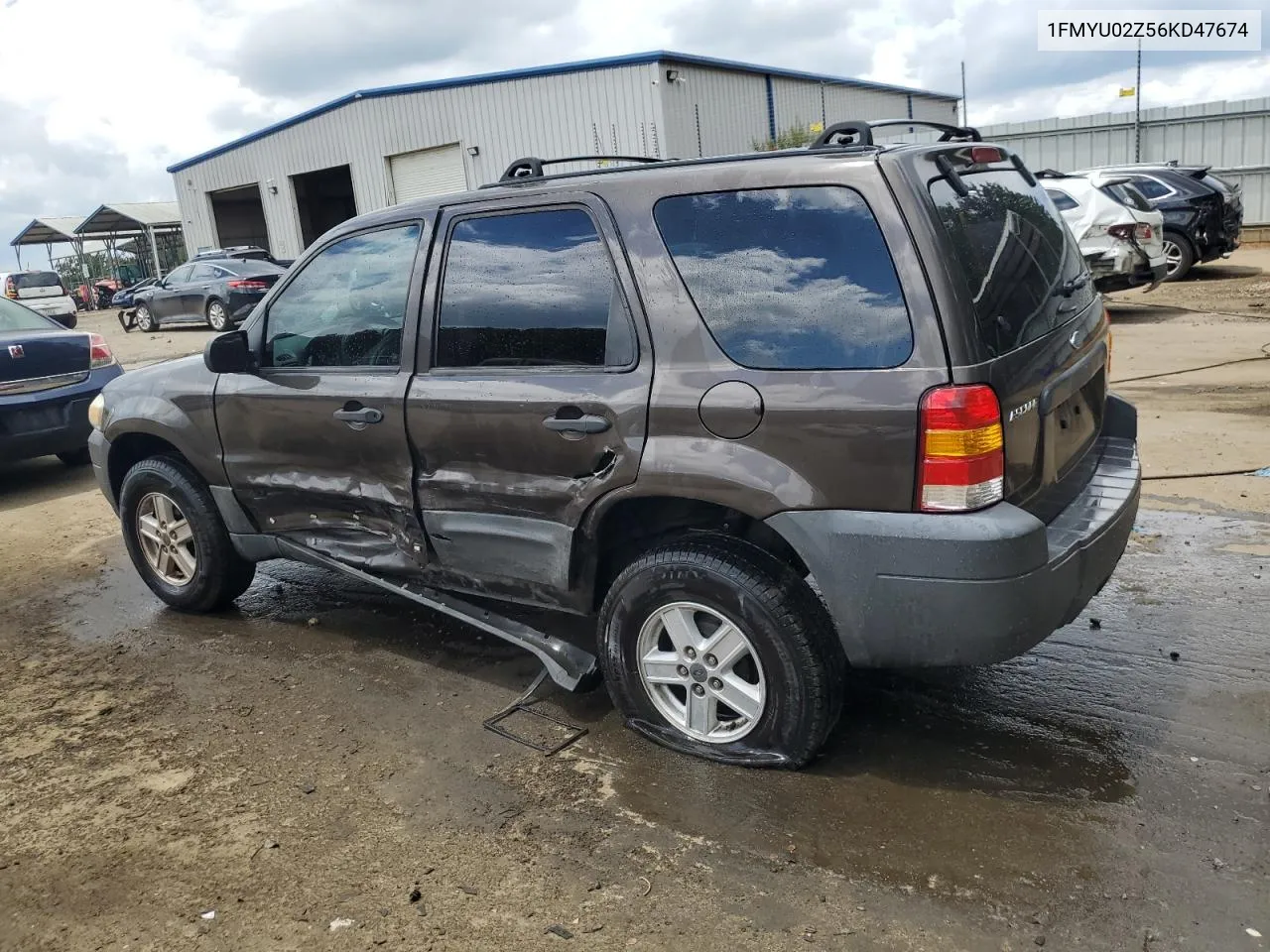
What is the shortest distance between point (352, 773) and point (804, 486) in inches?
70.5

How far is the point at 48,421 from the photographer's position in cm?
809

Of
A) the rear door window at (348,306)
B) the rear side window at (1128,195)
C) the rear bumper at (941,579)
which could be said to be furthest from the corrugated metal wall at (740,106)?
the rear bumper at (941,579)

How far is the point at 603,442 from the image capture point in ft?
11.1

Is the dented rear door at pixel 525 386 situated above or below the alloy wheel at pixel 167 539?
above

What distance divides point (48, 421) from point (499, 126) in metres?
18.3

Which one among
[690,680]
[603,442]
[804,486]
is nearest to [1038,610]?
[804,486]

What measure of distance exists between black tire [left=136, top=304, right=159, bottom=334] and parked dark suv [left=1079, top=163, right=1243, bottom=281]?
18159 millimetres

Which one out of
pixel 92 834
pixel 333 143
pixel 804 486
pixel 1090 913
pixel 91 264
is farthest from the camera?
pixel 91 264

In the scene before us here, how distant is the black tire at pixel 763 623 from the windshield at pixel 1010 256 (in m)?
0.91

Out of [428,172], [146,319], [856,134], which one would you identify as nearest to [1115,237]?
[856,134]

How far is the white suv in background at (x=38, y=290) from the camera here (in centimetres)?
2529

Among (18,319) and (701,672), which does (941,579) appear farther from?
(18,319)

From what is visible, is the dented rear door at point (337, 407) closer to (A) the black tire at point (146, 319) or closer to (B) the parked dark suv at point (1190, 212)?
(B) the parked dark suv at point (1190, 212)

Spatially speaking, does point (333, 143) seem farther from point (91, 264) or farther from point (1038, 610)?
point (1038, 610)
